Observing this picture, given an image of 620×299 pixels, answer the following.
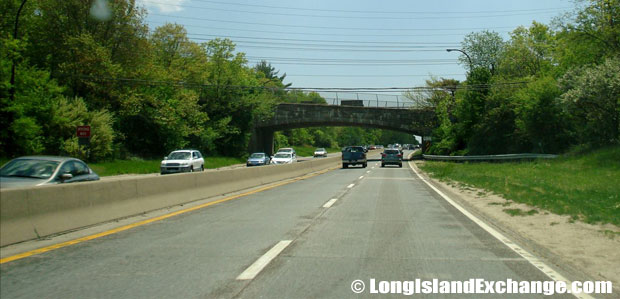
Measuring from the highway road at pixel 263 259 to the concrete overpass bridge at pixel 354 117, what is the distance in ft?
183

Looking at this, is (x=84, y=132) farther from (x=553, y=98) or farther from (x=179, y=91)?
(x=553, y=98)

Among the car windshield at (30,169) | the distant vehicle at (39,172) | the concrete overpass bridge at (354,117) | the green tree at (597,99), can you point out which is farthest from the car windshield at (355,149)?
the car windshield at (30,169)

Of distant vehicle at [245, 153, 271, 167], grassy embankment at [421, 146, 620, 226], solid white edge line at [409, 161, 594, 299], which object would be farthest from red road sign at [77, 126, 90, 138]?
solid white edge line at [409, 161, 594, 299]

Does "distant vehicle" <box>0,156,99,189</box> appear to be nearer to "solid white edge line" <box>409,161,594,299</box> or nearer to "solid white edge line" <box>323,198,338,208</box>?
"solid white edge line" <box>323,198,338,208</box>

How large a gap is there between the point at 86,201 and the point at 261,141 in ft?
207

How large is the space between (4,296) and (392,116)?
6441cm

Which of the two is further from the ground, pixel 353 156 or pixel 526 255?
pixel 353 156

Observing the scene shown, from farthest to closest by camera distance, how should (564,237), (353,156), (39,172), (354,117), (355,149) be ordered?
1. (354,117)
2. (355,149)
3. (353,156)
4. (39,172)
5. (564,237)

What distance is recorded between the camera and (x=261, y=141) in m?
72.8

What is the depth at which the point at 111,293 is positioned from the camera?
5258 millimetres

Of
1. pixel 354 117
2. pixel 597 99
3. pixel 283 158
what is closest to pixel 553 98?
pixel 597 99

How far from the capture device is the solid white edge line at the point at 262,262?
6.04 meters

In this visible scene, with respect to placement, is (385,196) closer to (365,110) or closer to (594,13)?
(594,13)

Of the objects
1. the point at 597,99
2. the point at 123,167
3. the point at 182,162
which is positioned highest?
the point at 597,99
